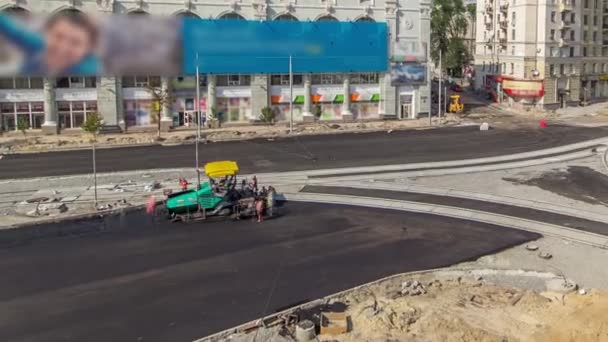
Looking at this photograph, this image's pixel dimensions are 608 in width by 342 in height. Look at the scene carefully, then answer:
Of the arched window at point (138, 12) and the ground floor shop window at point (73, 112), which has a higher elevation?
the arched window at point (138, 12)

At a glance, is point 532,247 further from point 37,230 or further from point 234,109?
point 234,109

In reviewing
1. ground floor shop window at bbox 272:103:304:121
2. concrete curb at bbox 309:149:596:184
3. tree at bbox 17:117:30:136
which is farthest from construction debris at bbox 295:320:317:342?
ground floor shop window at bbox 272:103:304:121

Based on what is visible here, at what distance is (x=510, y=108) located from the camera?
90562 millimetres

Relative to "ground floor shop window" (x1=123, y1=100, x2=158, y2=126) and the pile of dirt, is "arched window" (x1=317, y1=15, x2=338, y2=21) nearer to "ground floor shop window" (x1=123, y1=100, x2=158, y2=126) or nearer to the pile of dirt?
"ground floor shop window" (x1=123, y1=100, x2=158, y2=126)

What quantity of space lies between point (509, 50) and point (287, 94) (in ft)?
129

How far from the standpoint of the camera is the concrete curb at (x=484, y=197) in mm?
33219

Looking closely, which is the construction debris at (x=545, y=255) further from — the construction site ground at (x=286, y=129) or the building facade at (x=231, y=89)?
the building facade at (x=231, y=89)

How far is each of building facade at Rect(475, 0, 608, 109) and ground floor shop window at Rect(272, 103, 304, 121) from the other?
33921 millimetres

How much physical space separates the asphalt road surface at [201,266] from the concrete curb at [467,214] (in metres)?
1.08

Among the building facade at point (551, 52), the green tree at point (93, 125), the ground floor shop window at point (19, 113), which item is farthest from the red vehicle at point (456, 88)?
the ground floor shop window at point (19, 113)

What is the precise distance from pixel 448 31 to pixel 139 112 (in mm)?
65104

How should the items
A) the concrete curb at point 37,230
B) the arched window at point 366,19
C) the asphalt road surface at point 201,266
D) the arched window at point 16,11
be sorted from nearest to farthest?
the asphalt road surface at point 201,266, the concrete curb at point 37,230, the arched window at point 16,11, the arched window at point 366,19

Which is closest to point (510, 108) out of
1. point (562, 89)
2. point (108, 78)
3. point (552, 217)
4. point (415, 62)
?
point (562, 89)

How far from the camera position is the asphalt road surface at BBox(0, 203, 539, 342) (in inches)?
768
